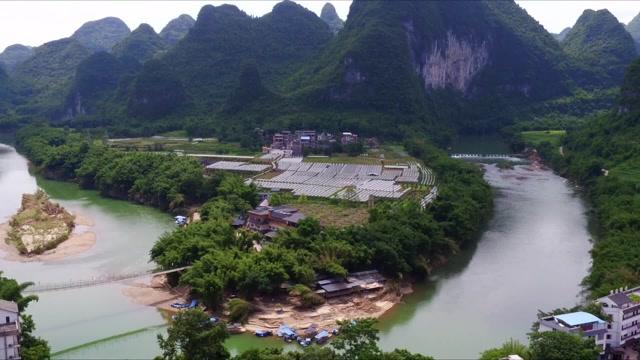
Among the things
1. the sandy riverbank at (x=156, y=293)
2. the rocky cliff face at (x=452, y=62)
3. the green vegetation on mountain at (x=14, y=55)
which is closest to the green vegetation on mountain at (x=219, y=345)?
the sandy riverbank at (x=156, y=293)

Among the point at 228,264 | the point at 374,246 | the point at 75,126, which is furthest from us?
the point at 75,126

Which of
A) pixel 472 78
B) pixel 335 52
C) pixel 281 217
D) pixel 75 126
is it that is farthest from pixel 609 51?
pixel 281 217

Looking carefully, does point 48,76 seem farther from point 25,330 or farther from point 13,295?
point 25,330

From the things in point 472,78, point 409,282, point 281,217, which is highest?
point 472,78

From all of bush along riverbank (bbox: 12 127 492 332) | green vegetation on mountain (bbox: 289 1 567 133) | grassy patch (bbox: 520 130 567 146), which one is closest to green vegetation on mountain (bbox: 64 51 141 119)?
green vegetation on mountain (bbox: 289 1 567 133)

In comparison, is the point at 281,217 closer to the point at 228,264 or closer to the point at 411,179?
the point at 228,264
